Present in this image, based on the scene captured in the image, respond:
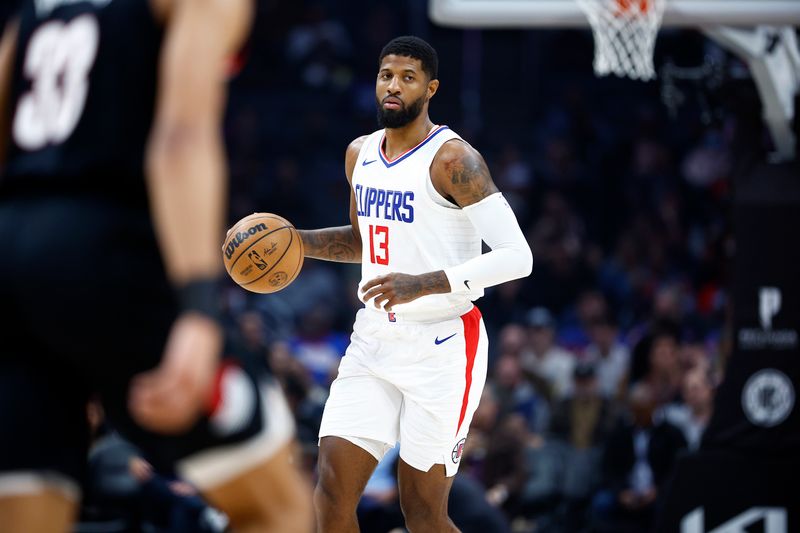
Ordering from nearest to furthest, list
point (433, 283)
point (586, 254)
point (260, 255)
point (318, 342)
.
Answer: point (433, 283) → point (260, 255) → point (318, 342) → point (586, 254)

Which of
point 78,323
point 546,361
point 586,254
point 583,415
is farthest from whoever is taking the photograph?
point 586,254

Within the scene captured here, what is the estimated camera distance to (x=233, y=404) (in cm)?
292

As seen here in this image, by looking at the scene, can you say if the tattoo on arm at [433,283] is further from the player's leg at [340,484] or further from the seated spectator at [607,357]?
the seated spectator at [607,357]

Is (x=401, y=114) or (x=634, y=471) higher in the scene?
(x=401, y=114)

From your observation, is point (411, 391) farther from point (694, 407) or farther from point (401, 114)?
point (694, 407)

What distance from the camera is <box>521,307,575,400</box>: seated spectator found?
40.5 feet

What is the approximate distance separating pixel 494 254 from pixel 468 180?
0.36m

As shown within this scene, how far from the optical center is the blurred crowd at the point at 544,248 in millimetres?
10492

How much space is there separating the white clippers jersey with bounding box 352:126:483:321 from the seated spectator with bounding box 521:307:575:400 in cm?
663

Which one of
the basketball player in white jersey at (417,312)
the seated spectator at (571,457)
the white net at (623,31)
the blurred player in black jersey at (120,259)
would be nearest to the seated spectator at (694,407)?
the seated spectator at (571,457)

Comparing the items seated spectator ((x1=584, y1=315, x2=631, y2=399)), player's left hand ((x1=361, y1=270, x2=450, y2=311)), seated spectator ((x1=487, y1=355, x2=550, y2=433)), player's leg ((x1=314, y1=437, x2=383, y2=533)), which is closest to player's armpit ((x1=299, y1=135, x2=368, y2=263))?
player's left hand ((x1=361, y1=270, x2=450, y2=311))

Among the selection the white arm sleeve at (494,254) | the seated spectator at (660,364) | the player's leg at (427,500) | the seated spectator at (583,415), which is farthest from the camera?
the seated spectator at (583,415)

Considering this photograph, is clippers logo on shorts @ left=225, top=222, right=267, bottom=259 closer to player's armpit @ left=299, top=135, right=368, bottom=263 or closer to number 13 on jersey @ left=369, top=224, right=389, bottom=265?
player's armpit @ left=299, top=135, right=368, bottom=263

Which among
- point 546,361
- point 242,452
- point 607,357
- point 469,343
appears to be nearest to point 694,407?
point 607,357
